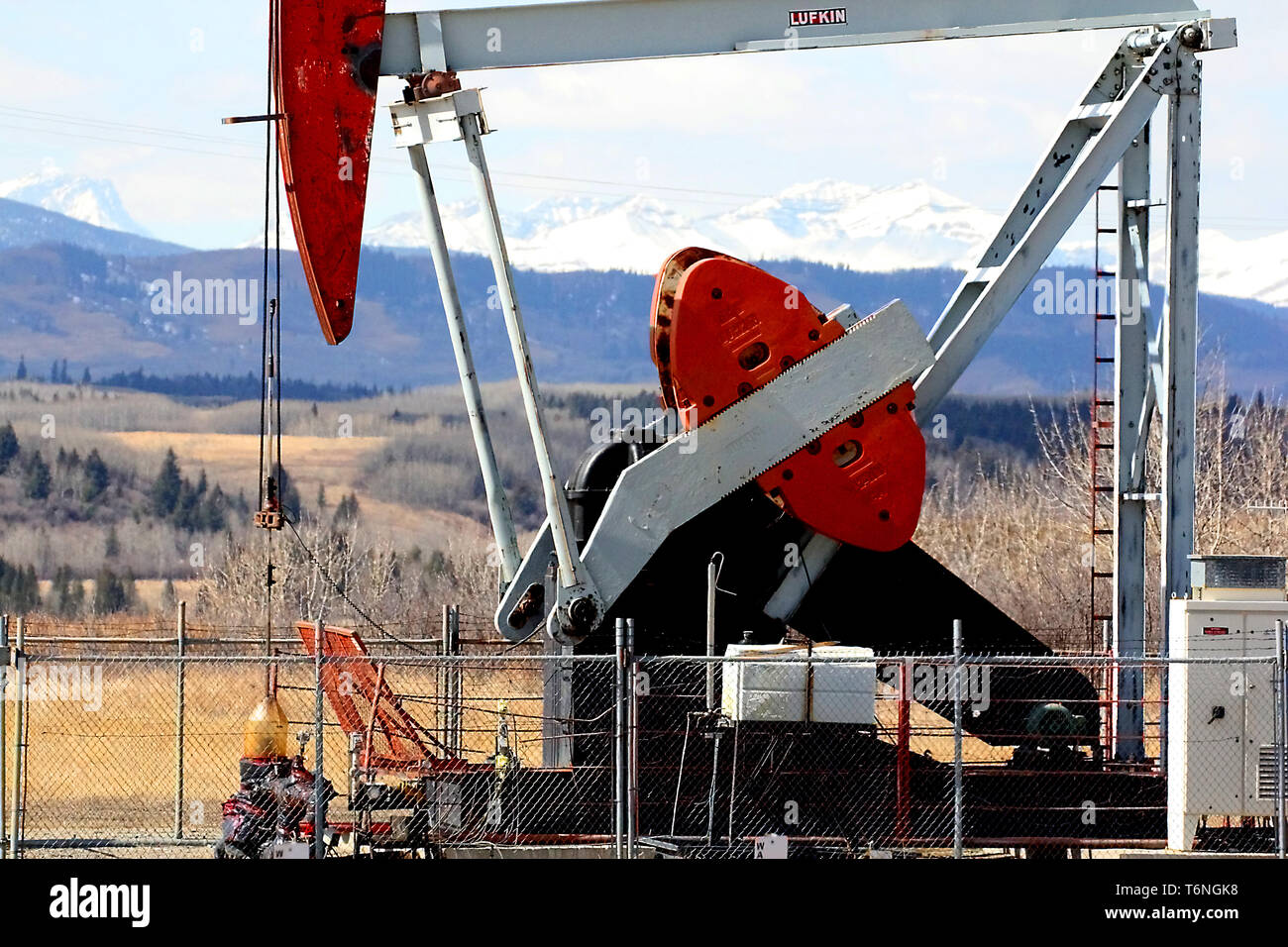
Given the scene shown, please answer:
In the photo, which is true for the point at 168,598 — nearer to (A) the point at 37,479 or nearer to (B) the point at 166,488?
(B) the point at 166,488

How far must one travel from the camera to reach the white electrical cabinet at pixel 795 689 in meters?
12.1

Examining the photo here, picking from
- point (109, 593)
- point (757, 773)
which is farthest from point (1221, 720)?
point (109, 593)

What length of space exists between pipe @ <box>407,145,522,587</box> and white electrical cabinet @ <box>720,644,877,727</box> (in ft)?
5.71

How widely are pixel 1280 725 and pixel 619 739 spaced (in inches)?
166

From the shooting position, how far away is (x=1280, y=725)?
12.1 metres

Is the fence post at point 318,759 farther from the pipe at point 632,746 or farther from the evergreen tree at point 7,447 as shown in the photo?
the evergreen tree at point 7,447

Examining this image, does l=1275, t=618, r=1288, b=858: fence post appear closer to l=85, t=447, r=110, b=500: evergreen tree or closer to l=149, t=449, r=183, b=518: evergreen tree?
l=149, t=449, r=183, b=518: evergreen tree

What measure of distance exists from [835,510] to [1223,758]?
3001 mm

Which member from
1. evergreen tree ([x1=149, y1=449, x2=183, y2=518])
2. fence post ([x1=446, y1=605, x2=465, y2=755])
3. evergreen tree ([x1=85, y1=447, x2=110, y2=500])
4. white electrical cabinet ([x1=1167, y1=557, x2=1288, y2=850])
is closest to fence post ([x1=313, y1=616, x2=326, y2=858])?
fence post ([x1=446, y1=605, x2=465, y2=755])

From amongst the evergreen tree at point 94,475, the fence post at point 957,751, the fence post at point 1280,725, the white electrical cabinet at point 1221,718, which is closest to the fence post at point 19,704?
the fence post at point 957,751

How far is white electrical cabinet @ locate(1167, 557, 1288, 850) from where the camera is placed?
→ 12445mm

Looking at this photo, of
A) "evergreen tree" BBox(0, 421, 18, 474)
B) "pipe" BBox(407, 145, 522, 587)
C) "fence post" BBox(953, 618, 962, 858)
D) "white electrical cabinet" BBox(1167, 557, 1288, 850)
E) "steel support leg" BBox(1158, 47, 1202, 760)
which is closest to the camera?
"fence post" BBox(953, 618, 962, 858)

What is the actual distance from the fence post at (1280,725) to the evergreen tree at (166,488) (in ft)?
298

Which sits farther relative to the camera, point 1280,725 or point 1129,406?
point 1129,406
